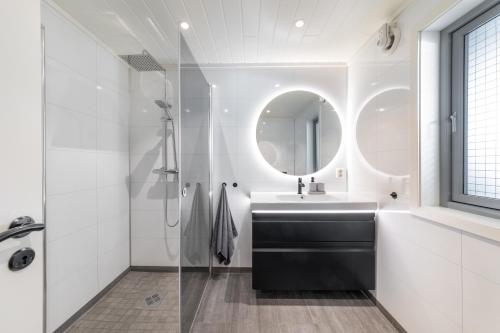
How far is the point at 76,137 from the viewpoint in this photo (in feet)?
4.77

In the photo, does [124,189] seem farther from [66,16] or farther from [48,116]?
[66,16]

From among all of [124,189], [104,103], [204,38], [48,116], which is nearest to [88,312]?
[124,189]

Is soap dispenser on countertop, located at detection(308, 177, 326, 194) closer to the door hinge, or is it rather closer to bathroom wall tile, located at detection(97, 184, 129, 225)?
the door hinge

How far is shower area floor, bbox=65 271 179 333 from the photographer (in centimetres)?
149

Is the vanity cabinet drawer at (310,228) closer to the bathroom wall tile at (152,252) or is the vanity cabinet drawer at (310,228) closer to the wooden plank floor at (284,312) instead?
the wooden plank floor at (284,312)

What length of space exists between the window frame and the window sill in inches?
3.0

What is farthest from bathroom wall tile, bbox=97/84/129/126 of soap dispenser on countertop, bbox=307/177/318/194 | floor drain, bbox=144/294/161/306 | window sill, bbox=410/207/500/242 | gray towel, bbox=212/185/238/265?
window sill, bbox=410/207/500/242

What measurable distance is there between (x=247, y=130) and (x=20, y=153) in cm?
198

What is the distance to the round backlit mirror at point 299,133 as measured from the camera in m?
2.45

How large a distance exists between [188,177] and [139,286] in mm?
992

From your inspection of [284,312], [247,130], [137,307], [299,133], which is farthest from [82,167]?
[299,133]

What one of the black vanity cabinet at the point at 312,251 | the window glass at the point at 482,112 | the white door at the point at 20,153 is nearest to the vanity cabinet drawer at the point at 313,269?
the black vanity cabinet at the point at 312,251

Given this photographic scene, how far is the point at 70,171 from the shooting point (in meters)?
1.42

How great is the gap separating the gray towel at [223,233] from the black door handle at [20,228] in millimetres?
1748
